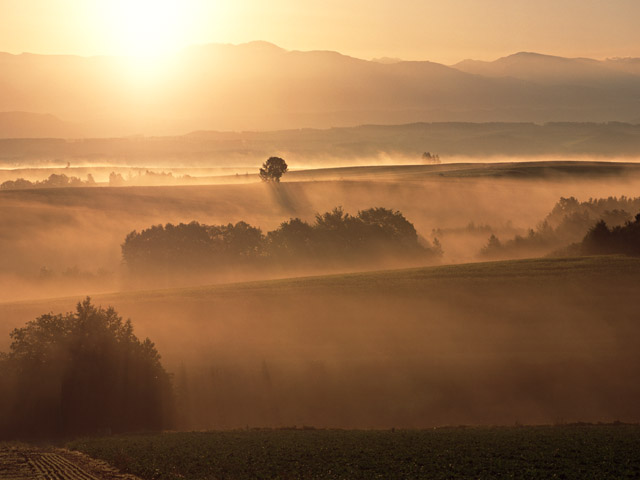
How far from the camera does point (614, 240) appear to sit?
76312 millimetres

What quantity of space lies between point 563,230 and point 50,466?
3041 inches

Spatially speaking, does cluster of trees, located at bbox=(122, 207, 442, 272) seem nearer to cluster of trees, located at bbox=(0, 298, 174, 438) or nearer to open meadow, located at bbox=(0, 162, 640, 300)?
open meadow, located at bbox=(0, 162, 640, 300)

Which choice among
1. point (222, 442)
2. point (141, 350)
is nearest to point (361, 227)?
point (141, 350)

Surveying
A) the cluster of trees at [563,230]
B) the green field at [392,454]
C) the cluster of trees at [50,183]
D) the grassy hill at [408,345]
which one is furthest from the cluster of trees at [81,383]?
the cluster of trees at [50,183]

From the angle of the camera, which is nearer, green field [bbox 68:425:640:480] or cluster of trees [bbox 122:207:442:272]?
green field [bbox 68:425:640:480]

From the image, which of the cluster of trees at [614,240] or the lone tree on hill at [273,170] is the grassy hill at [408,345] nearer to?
the cluster of trees at [614,240]

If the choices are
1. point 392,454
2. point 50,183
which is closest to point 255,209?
point 50,183

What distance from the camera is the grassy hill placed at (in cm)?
4578

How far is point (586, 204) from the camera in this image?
109 m

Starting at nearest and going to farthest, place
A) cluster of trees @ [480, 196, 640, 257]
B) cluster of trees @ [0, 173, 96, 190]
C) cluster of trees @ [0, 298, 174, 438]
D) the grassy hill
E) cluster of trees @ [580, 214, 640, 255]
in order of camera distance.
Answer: the grassy hill → cluster of trees @ [0, 298, 174, 438] → cluster of trees @ [580, 214, 640, 255] → cluster of trees @ [480, 196, 640, 257] → cluster of trees @ [0, 173, 96, 190]

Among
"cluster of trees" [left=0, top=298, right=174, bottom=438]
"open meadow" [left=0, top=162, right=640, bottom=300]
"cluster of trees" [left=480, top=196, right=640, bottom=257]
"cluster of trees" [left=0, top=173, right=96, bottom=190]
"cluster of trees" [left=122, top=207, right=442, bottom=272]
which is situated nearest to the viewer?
"cluster of trees" [left=0, top=298, right=174, bottom=438]

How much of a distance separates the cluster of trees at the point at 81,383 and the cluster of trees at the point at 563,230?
5443cm

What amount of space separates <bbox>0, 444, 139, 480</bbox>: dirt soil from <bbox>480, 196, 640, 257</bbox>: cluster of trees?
65313mm

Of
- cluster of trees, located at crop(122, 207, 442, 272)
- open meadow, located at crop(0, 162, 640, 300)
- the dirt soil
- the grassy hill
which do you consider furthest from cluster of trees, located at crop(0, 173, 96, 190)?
the dirt soil
